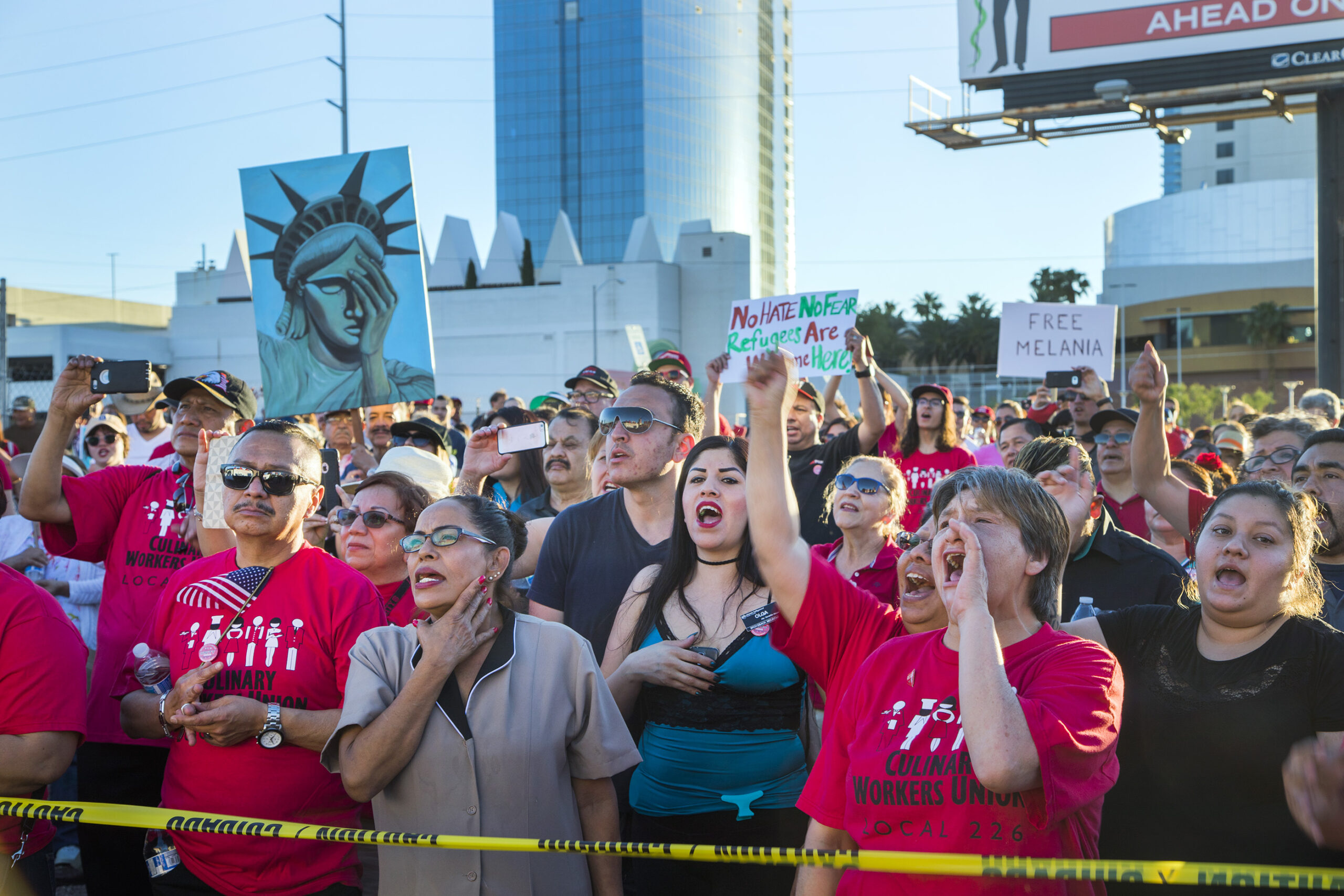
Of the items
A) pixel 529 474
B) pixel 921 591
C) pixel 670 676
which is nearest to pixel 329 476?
pixel 529 474

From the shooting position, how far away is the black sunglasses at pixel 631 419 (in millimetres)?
4293

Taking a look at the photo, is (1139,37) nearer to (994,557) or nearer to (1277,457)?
(1277,457)

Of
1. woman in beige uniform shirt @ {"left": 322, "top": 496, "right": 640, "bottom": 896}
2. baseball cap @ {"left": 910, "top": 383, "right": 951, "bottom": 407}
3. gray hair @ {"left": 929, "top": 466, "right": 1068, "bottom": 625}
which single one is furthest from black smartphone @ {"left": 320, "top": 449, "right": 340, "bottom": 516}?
baseball cap @ {"left": 910, "top": 383, "right": 951, "bottom": 407}

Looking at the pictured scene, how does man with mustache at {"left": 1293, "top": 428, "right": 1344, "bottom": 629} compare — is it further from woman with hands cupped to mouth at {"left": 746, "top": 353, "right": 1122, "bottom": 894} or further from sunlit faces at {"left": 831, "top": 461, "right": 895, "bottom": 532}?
woman with hands cupped to mouth at {"left": 746, "top": 353, "right": 1122, "bottom": 894}

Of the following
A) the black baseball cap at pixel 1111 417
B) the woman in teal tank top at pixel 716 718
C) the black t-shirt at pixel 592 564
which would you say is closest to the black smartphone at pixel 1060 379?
the black baseball cap at pixel 1111 417

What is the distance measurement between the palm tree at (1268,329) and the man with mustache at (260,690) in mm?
68699

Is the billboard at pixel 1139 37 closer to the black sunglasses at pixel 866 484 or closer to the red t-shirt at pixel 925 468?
the red t-shirt at pixel 925 468

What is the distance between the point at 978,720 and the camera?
222cm

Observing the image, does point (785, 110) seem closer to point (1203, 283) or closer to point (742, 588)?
point (1203, 283)

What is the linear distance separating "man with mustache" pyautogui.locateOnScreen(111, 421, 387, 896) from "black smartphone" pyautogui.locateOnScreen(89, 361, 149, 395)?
837mm

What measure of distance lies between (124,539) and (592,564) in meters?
1.88

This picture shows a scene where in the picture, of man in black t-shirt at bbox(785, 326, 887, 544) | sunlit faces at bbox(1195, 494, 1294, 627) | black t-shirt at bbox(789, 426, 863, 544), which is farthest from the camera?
man in black t-shirt at bbox(785, 326, 887, 544)

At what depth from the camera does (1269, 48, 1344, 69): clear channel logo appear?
1397 centimetres

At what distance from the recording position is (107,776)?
3936 mm
